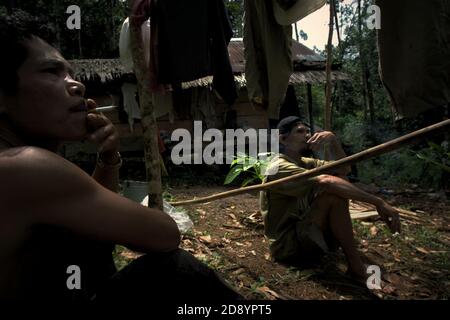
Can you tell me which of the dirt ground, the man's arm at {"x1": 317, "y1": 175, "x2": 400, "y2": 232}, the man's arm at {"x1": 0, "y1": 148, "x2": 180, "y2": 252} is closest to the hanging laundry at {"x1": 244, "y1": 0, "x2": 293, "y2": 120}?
the man's arm at {"x1": 317, "y1": 175, "x2": 400, "y2": 232}

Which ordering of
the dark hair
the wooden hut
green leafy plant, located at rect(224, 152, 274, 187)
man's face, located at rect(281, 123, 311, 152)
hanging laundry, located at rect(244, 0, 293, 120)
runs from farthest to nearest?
the wooden hut
green leafy plant, located at rect(224, 152, 274, 187)
man's face, located at rect(281, 123, 311, 152)
hanging laundry, located at rect(244, 0, 293, 120)
the dark hair

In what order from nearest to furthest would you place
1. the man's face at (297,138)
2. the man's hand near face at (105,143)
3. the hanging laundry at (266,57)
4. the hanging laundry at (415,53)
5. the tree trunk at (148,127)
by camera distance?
the man's hand near face at (105,143) → the hanging laundry at (415,53) → the tree trunk at (148,127) → the hanging laundry at (266,57) → the man's face at (297,138)

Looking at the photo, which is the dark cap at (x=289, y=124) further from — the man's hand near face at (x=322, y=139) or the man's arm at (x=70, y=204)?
the man's arm at (x=70, y=204)

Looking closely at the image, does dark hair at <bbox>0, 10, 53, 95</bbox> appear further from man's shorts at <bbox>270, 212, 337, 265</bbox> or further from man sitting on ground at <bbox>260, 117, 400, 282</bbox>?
man's shorts at <bbox>270, 212, 337, 265</bbox>

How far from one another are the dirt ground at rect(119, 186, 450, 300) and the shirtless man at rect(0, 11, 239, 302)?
1.97m

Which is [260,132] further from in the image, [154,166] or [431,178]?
[154,166]

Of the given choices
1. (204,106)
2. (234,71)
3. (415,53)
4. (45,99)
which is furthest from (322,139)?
(204,106)

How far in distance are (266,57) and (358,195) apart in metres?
1.32

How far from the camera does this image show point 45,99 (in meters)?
1.32

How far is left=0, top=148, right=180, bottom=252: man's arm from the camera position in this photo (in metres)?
1.06

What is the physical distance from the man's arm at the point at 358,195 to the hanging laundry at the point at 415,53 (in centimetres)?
107

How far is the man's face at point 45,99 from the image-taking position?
1.28 meters

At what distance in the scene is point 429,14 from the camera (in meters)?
1.98

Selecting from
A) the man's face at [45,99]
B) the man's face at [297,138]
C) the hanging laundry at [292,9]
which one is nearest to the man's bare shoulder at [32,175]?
the man's face at [45,99]
